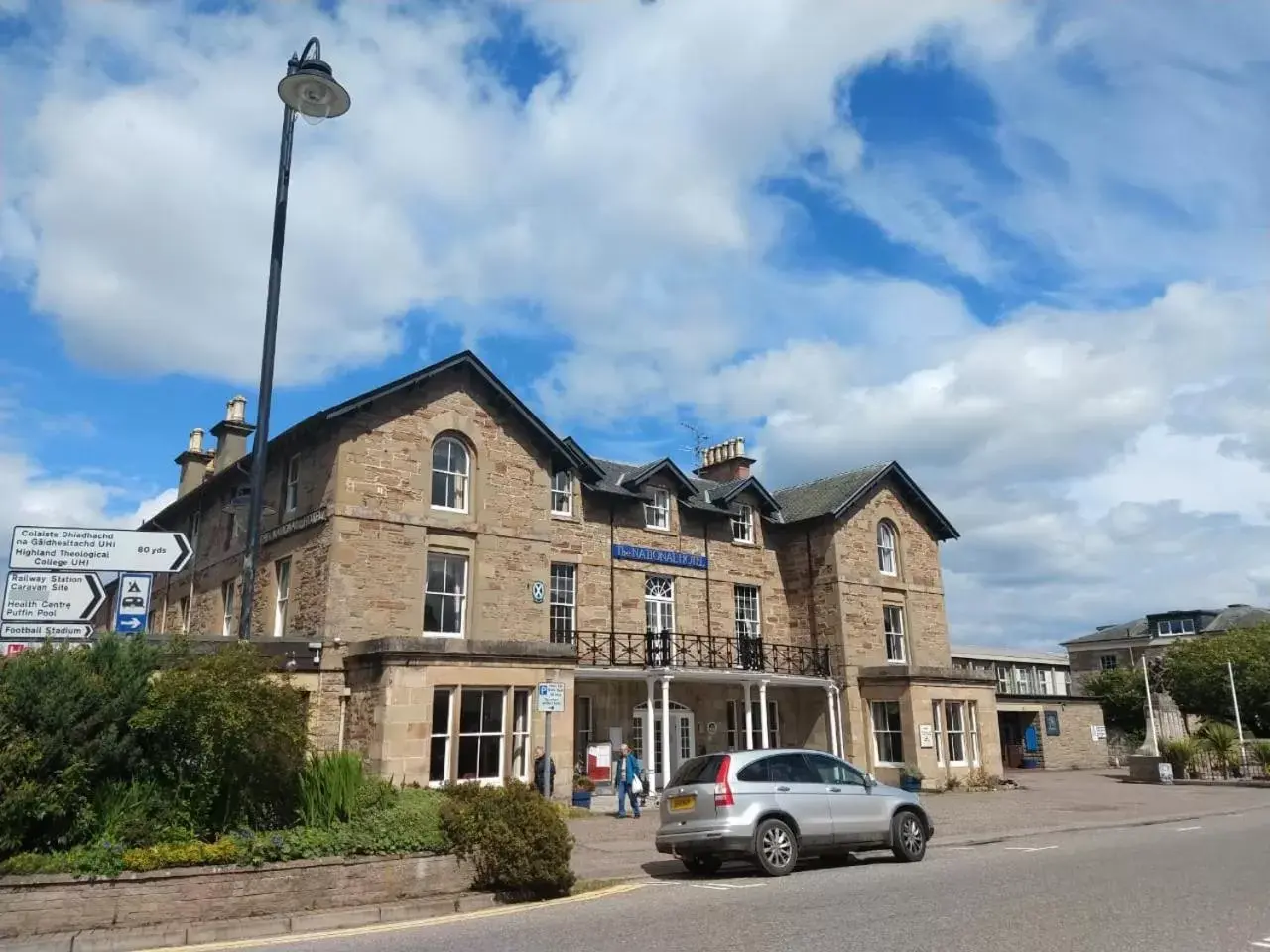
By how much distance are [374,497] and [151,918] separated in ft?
40.6

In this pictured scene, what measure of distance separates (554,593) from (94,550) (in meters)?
14.1

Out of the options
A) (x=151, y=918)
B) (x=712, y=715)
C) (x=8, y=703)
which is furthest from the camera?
(x=712, y=715)

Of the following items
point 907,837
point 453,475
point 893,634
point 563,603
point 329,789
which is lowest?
point 907,837

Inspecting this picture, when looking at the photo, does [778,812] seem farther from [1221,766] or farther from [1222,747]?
[1221,766]

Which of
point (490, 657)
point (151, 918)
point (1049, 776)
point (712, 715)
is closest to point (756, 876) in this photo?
point (151, 918)

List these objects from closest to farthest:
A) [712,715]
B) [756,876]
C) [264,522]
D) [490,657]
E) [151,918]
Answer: [151,918], [756,876], [490,657], [264,522], [712,715]

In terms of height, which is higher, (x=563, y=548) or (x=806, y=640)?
(x=563, y=548)

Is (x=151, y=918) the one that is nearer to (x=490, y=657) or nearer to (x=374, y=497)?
(x=490, y=657)

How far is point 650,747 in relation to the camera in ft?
77.7

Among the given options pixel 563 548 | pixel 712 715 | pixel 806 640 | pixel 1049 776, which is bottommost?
pixel 1049 776

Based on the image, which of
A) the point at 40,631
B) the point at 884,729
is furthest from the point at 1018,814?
the point at 40,631

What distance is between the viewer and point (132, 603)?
1121 cm

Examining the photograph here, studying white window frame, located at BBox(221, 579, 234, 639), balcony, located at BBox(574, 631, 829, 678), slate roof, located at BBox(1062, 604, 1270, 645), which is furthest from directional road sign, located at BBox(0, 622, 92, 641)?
slate roof, located at BBox(1062, 604, 1270, 645)

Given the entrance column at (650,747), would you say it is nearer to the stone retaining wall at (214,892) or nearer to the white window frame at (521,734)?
the white window frame at (521,734)
